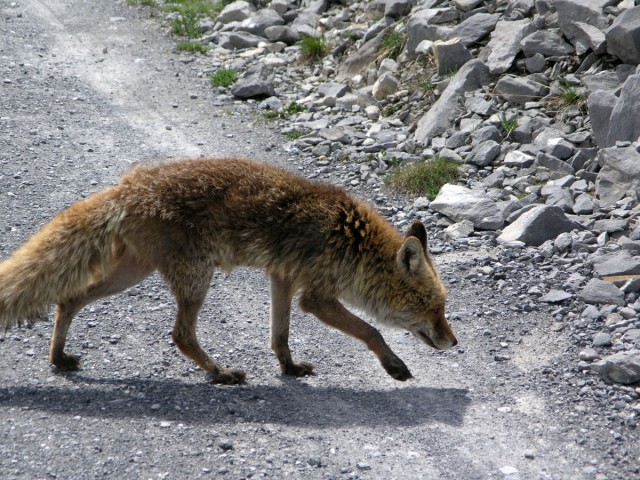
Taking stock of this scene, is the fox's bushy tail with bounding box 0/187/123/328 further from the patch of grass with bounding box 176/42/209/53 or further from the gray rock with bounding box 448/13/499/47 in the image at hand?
the patch of grass with bounding box 176/42/209/53

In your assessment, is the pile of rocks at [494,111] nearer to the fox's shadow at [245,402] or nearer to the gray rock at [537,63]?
the gray rock at [537,63]

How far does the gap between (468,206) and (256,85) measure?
5.38 meters

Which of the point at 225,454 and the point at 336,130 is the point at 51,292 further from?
the point at 336,130

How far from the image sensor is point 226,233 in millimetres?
6688

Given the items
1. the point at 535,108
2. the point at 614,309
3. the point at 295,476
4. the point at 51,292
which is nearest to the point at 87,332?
the point at 51,292

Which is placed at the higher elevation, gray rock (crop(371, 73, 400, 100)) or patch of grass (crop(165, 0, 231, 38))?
gray rock (crop(371, 73, 400, 100))

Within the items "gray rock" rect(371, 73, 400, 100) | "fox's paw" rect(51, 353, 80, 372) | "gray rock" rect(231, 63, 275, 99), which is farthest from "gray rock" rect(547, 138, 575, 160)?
"fox's paw" rect(51, 353, 80, 372)

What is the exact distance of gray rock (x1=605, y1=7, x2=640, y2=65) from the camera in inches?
432

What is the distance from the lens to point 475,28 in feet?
42.7

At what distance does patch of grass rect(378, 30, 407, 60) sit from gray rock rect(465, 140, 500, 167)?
3448mm

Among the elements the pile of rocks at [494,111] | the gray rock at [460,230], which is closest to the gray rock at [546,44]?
the pile of rocks at [494,111]

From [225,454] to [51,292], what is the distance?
6.45ft

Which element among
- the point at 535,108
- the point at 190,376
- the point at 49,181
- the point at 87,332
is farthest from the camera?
the point at 535,108

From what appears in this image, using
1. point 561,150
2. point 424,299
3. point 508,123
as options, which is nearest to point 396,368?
point 424,299
